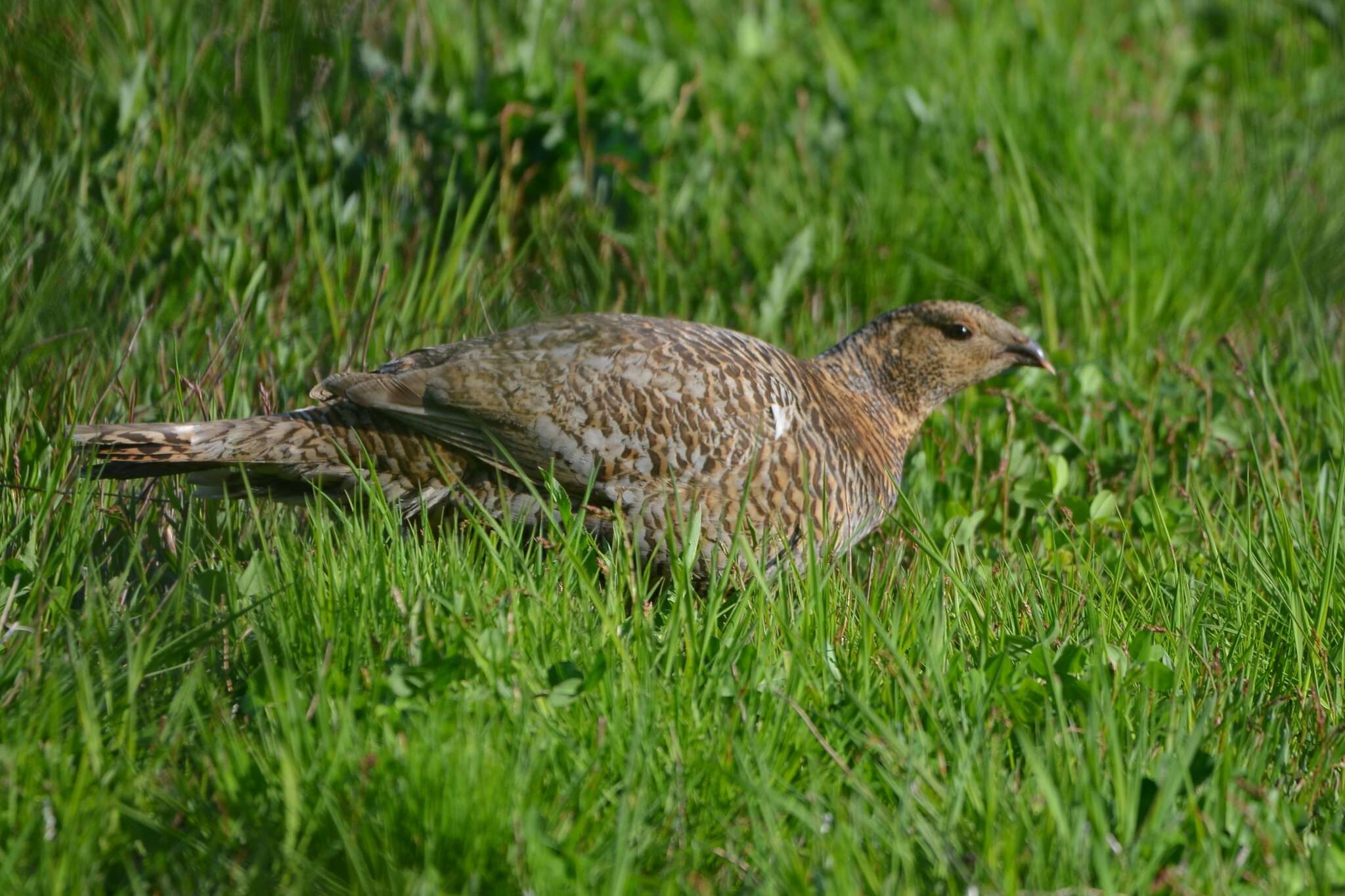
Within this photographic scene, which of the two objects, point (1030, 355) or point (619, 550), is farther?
point (1030, 355)

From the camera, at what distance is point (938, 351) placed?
4316mm

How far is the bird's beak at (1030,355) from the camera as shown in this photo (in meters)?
4.34

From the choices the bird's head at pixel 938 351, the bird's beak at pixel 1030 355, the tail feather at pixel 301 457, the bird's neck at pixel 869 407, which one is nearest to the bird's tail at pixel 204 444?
the tail feather at pixel 301 457

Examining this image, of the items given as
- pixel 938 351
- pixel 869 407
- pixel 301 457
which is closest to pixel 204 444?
pixel 301 457

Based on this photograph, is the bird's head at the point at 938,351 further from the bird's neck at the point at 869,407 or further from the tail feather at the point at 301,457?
the tail feather at the point at 301,457

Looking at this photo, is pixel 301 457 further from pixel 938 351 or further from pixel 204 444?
pixel 938 351

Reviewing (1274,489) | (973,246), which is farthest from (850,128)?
(1274,489)

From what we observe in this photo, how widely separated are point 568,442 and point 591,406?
106 millimetres

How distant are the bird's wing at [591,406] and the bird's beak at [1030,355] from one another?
40.4 inches

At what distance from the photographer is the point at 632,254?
5.28 metres

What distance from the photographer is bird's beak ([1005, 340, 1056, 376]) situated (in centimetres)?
434

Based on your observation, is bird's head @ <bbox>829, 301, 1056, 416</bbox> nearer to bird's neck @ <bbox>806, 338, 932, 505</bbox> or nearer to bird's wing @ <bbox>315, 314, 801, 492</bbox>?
bird's neck @ <bbox>806, 338, 932, 505</bbox>

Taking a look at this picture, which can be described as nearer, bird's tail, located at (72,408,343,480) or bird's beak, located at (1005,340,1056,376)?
bird's tail, located at (72,408,343,480)

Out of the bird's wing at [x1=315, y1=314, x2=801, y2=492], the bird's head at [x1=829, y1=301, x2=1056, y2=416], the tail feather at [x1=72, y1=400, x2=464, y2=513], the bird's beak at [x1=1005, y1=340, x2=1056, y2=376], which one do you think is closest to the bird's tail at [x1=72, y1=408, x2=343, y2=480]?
the tail feather at [x1=72, y1=400, x2=464, y2=513]
